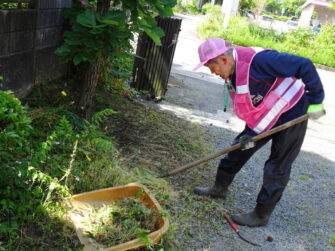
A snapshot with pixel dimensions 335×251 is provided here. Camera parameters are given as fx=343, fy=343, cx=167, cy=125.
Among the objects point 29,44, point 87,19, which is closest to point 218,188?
point 87,19

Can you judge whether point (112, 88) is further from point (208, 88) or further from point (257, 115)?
point (208, 88)

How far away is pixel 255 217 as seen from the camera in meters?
3.55

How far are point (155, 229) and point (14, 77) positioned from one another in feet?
7.67

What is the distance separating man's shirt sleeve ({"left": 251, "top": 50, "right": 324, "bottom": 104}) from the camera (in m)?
2.94

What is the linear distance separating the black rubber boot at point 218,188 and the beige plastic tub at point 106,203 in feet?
3.09

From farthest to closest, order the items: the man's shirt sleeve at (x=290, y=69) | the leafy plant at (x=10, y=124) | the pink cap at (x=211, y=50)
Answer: the pink cap at (x=211, y=50)
the man's shirt sleeve at (x=290, y=69)
the leafy plant at (x=10, y=124)

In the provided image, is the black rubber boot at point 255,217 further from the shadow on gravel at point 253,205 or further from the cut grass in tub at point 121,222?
the cut grass in tub at point 121,222

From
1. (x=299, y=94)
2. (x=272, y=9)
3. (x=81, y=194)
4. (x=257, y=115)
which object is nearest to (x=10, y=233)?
(x=81, y=194)

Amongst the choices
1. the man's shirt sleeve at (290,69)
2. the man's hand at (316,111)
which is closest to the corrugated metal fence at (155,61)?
the man's shirt sleeve at (290,69)

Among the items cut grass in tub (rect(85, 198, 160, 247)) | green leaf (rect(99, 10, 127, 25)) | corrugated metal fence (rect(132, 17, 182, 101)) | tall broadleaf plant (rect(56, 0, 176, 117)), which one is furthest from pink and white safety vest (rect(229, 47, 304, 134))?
corrugated metal fence (rect(132, 17, 182, 101))

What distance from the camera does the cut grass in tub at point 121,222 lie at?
2.61m

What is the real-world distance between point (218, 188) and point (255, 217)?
0.50 m

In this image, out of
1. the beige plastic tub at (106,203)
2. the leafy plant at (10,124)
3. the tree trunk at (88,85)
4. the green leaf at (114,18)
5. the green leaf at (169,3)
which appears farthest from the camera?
the tree trunk at (88,85)

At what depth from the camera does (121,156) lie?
3979 mm
